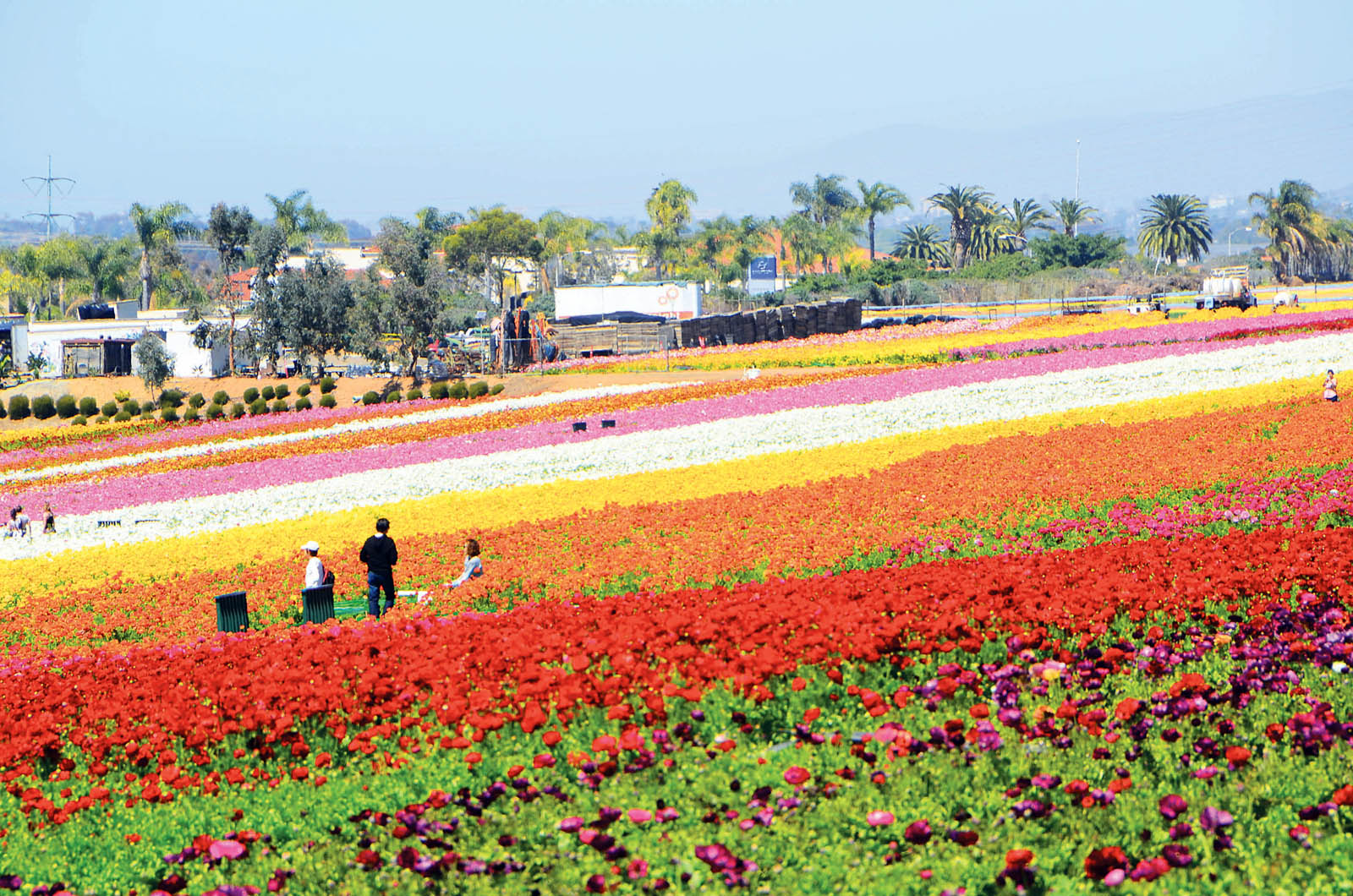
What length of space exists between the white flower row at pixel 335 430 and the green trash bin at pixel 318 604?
2642 centimetres

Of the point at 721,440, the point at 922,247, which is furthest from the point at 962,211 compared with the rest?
the point at 721,440

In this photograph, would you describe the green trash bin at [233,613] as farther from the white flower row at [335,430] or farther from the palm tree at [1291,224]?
the palm tree at [1291,224]

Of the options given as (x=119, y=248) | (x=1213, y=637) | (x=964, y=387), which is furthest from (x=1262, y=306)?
(x=119, y=248)

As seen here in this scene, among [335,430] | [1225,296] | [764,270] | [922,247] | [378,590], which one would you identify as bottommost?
[378,590]

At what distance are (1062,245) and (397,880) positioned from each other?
148954 mm

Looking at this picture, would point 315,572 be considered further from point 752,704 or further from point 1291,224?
point 1291,224

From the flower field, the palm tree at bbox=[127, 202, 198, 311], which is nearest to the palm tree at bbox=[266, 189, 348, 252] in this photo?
the palm tree at bbox=[127, 202, 198, 311]

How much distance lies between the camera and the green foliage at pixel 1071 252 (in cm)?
14625

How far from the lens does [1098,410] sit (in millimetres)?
30922

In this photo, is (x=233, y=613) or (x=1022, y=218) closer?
(x=233, y=613)

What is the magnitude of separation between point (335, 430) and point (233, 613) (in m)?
29.7

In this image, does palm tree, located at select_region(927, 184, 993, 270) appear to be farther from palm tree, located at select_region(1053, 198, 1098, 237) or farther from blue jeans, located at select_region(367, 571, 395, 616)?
blue jeans, located at select_region(367, 571, 395, 616)

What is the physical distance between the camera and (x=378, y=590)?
57.0 feet

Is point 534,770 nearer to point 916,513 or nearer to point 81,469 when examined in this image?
point 916,513
